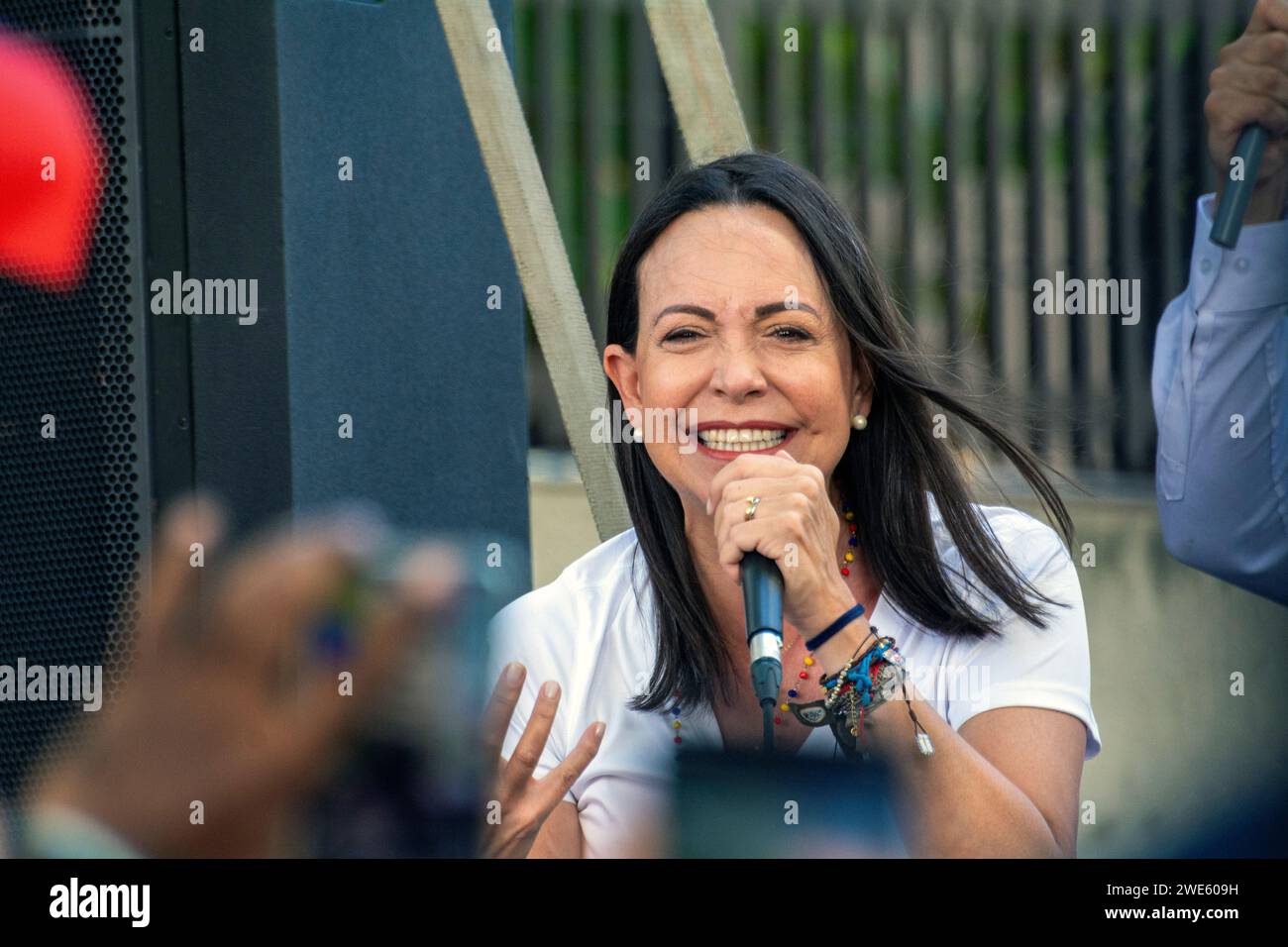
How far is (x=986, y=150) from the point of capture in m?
2.48

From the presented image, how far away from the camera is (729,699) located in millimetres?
2359

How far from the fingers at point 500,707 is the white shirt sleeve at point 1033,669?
0.55 meters

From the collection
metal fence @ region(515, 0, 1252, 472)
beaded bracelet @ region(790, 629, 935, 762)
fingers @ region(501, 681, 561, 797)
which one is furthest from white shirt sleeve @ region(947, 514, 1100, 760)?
fingers @ region(501, 681, 561, 797)

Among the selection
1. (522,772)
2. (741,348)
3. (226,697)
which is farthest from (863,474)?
(226,697)

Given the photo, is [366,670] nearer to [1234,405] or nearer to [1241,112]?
[1234,405]

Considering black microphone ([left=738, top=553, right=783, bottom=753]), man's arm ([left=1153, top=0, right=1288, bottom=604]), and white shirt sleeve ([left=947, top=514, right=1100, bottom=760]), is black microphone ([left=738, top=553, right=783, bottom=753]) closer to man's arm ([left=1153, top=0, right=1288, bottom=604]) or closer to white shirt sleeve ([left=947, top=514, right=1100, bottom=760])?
white shirt sleeve ([left=947, top=514, right=1100, bottom=760])

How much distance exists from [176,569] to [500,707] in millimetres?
440

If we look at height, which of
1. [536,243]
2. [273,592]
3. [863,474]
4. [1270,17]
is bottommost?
[273,592]

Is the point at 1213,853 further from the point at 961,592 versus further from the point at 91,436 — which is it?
the point at 91,436

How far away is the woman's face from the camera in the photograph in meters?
2.32

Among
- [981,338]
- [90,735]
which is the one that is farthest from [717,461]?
[90,735]

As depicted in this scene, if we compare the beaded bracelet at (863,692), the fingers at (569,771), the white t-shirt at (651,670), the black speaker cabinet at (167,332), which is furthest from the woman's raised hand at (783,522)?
the black speaker cabinet at (167,332)

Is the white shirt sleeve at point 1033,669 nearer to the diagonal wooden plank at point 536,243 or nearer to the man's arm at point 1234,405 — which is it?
the man's arm at point 1234,405
